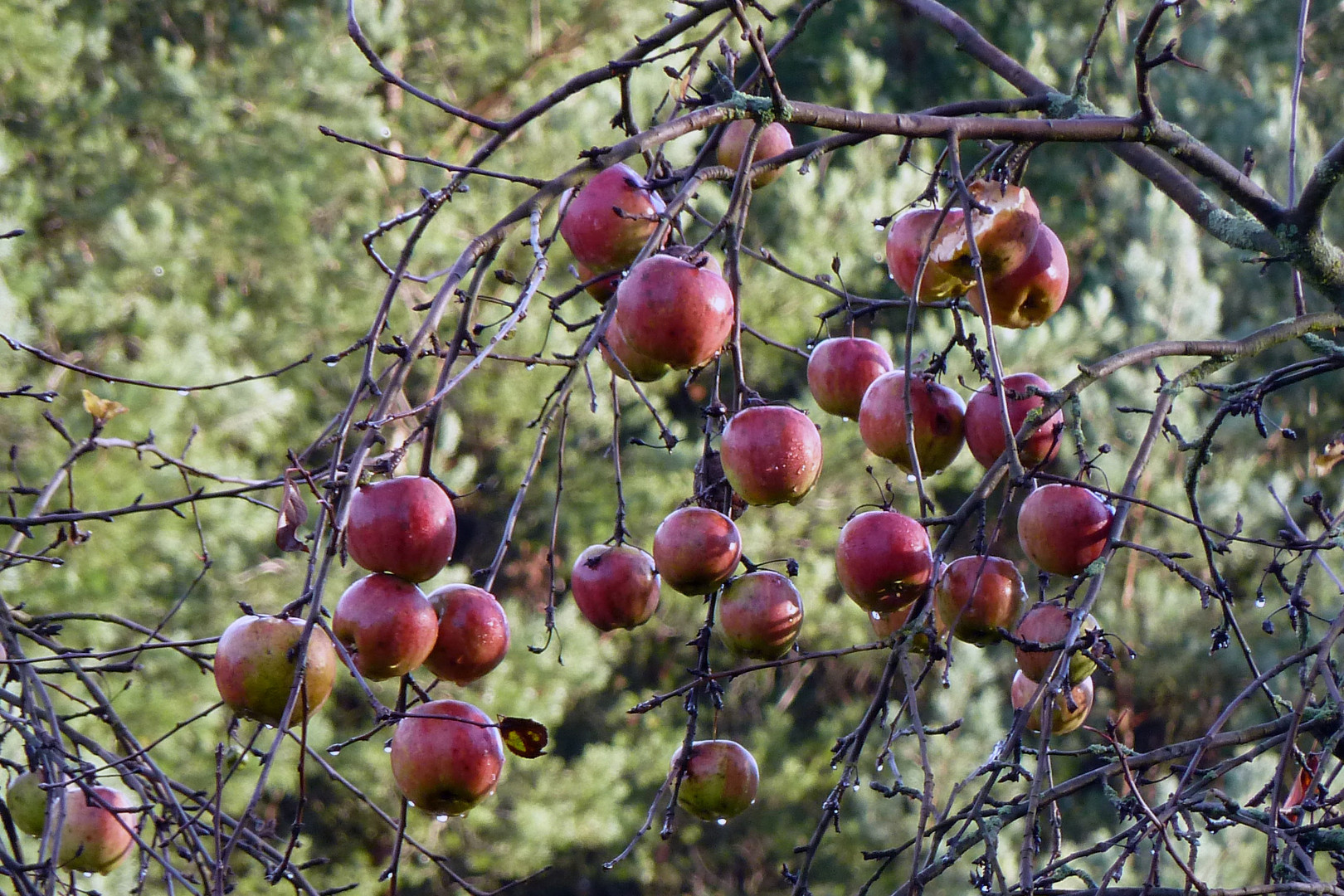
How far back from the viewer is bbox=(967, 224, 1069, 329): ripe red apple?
3.45ft

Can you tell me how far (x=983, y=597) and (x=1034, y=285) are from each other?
27cm

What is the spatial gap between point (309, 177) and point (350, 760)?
2.08m

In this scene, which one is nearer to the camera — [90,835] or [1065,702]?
[1065,702]

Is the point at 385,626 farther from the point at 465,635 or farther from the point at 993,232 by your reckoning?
the point at 993,232

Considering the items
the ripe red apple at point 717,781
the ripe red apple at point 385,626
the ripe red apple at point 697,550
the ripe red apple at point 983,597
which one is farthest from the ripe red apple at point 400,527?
the ripe red apple at point 983,597

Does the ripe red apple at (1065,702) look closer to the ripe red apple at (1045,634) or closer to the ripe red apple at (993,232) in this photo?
the ripe red apple at (1045,634)

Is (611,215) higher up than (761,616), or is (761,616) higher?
(611,215)

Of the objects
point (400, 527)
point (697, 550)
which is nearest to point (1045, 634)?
point (697, 550)

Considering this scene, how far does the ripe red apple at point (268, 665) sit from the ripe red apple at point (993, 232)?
54 cm

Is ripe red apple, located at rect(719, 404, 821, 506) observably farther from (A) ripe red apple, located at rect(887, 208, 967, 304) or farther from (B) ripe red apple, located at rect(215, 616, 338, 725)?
(B) ripe red apple, located at rect(215, 616, 338, 725)

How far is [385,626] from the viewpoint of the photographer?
86cm

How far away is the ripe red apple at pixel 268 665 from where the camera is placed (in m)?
0.83

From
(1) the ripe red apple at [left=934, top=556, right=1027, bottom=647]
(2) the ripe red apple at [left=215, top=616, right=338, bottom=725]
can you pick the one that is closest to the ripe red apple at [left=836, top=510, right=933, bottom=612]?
(1) the ripe red apple at [left=934, top=556, right=1027, bottom=647]

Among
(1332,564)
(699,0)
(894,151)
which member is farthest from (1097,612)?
(699,0)
